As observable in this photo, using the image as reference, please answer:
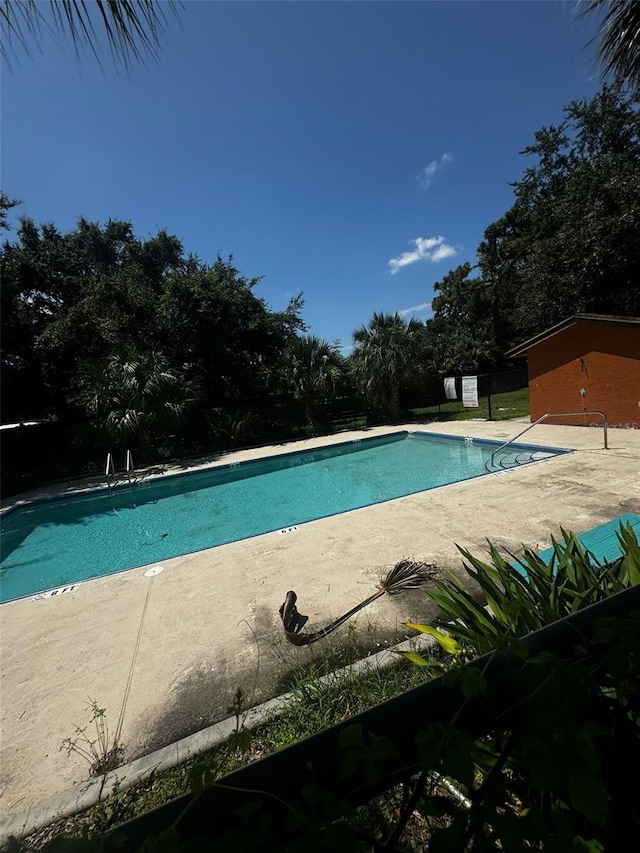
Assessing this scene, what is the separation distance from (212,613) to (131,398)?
1045 centimetres

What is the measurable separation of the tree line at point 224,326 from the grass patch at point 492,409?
1.90m

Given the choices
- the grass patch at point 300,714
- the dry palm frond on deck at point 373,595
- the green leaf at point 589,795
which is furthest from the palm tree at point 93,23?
the dry palm frond on deck at point 373,595

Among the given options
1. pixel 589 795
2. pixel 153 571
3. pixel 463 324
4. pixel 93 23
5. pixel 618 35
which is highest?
pixel 463 324

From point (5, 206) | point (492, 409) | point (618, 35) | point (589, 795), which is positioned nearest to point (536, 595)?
point (589, 795)

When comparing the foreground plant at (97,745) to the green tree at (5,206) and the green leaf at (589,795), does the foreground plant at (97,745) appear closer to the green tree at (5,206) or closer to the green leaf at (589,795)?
the green leaf at (589,795)

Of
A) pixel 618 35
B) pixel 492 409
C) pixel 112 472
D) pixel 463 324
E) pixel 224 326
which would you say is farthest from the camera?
pixel 463 324

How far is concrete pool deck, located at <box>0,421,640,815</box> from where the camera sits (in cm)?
262

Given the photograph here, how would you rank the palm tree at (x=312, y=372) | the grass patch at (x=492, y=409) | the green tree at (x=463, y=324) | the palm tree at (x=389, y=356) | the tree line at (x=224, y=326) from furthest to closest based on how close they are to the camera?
the green tree at (x=463, y=324) < the palm tree at (x=389, y=356) < the grass patch at (x=492, y=409) < the palm tree at (x=312, y=372) < the tree line at (x=224, y=326)

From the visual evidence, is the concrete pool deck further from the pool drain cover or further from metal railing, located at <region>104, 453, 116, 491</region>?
metal railing, located at <region>104, 453, 116, 491</region>

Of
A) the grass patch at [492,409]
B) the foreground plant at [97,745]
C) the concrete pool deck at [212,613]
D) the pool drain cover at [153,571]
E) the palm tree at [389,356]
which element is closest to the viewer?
the foreground plant at [97,745]

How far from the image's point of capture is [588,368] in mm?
11047

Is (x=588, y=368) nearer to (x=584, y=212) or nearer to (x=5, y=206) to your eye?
(x=584, y=212)

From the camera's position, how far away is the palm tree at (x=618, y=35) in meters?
3.01

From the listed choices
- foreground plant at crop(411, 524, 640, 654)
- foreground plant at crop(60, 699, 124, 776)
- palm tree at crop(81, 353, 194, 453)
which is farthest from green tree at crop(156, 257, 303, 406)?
foreground plant at crop(411, 524, 640, 654)
